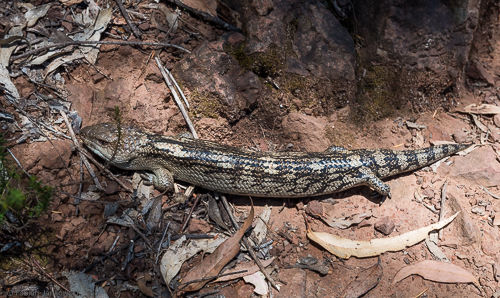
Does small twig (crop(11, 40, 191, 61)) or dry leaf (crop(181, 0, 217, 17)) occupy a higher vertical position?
dry leaf (crop(181, 0, 217, 17))

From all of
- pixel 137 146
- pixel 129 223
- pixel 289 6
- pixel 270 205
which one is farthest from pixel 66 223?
pixel 289 6

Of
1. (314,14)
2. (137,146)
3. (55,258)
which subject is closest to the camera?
(55,258)

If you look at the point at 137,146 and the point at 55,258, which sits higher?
the point at 137,146

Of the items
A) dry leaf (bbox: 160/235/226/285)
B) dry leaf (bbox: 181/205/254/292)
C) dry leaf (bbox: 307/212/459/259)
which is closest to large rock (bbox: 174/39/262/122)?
dry leaf (bbox: 181/205/254/292)

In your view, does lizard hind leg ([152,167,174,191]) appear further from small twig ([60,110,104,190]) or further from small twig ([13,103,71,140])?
small twig ([13,103,71,140])

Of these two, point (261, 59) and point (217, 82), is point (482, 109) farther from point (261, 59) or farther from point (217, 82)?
point (217, 82)

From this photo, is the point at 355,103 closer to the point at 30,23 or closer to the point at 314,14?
the point at 314,14
